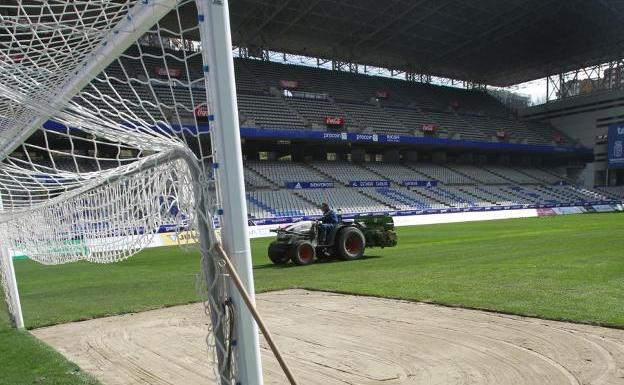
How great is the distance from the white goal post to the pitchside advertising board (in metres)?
55.5

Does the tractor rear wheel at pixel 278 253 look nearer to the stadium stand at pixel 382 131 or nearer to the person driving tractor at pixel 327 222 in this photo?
the person driving tractor at pixel 327 222

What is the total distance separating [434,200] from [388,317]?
34.6 metres

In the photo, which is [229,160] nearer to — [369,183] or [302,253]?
[302,253]

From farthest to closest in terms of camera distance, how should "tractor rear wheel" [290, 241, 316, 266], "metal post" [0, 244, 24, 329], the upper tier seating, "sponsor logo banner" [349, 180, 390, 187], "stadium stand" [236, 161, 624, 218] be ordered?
the upper tier seating < "sponsor logo banner" [349, 180, 390, 187] < "stadium stand" [236, 161, 624, 218] < "tractor rear wheel" [290, 241, 316, 266] < "metal post" [0, 244, 24, 329]

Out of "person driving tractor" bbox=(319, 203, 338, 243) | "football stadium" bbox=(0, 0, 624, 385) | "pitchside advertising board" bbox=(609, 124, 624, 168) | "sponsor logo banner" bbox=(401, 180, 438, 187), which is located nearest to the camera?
"football stadium" bbox=(0, 0, 624, 385)

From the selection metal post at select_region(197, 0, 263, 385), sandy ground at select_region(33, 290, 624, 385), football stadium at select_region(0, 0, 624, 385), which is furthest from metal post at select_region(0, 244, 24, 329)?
metal post at select_region(197, 0, 263, 385)

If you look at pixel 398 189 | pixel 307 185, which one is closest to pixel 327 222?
pixel 307 185

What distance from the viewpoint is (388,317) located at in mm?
6363

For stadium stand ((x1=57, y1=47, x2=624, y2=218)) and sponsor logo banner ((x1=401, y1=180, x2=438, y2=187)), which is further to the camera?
sponsor logo banner ((x1=401, y1=180, x2=438, y2=187))

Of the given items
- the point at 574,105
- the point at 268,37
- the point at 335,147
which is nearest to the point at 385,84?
the point at 335,147

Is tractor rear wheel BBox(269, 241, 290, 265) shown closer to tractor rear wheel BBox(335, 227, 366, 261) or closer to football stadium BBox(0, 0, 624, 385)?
football stadium BBox(0, 0, 624, 385)

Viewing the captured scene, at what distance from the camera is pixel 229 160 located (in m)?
2.22

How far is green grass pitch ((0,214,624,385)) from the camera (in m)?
6.15

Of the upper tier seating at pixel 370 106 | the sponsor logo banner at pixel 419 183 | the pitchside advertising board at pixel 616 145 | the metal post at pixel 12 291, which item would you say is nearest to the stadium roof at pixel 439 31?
the upper tier seating at pixel 370 106
